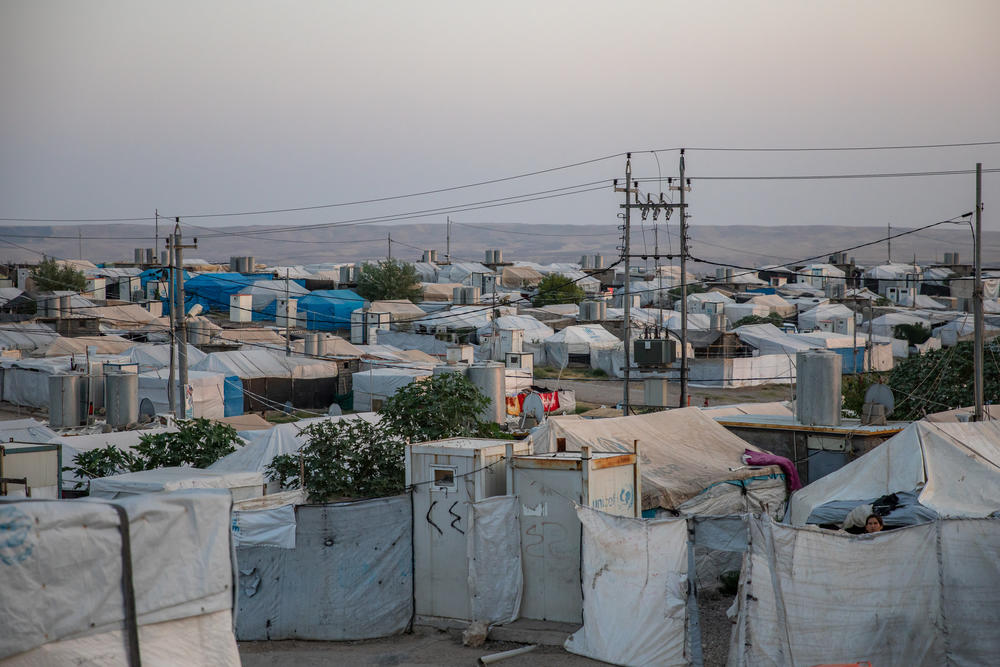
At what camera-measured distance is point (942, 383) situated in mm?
24297

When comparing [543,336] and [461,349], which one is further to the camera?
[543,336]

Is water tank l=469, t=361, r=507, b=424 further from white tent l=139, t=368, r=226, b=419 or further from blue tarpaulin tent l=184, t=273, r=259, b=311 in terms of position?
blue tarpaulin tent l=184, t=273, r=259, b=311

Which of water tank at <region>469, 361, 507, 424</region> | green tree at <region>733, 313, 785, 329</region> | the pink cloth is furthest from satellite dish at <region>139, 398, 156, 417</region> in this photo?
green tree at <region>733, 313, 785, 329</region>

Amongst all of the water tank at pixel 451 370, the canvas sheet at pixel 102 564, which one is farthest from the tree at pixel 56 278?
the canvas sheet at pixel 102 564

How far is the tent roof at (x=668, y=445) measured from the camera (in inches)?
507

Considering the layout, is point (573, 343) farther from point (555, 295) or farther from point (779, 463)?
point (779, 463)

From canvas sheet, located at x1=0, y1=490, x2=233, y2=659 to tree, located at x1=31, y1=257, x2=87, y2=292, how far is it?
2290 inches

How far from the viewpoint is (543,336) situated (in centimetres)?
4697

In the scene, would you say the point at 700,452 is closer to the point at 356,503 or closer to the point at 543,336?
the point at 356,503

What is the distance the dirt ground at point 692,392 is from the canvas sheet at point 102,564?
28.8 meters

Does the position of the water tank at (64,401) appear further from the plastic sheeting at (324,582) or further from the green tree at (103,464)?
the plastic sheeting at (324,582)

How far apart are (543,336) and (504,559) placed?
36513mm

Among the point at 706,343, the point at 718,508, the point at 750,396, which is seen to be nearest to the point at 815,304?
the point at 706,343

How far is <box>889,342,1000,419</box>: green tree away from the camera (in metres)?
23.7
